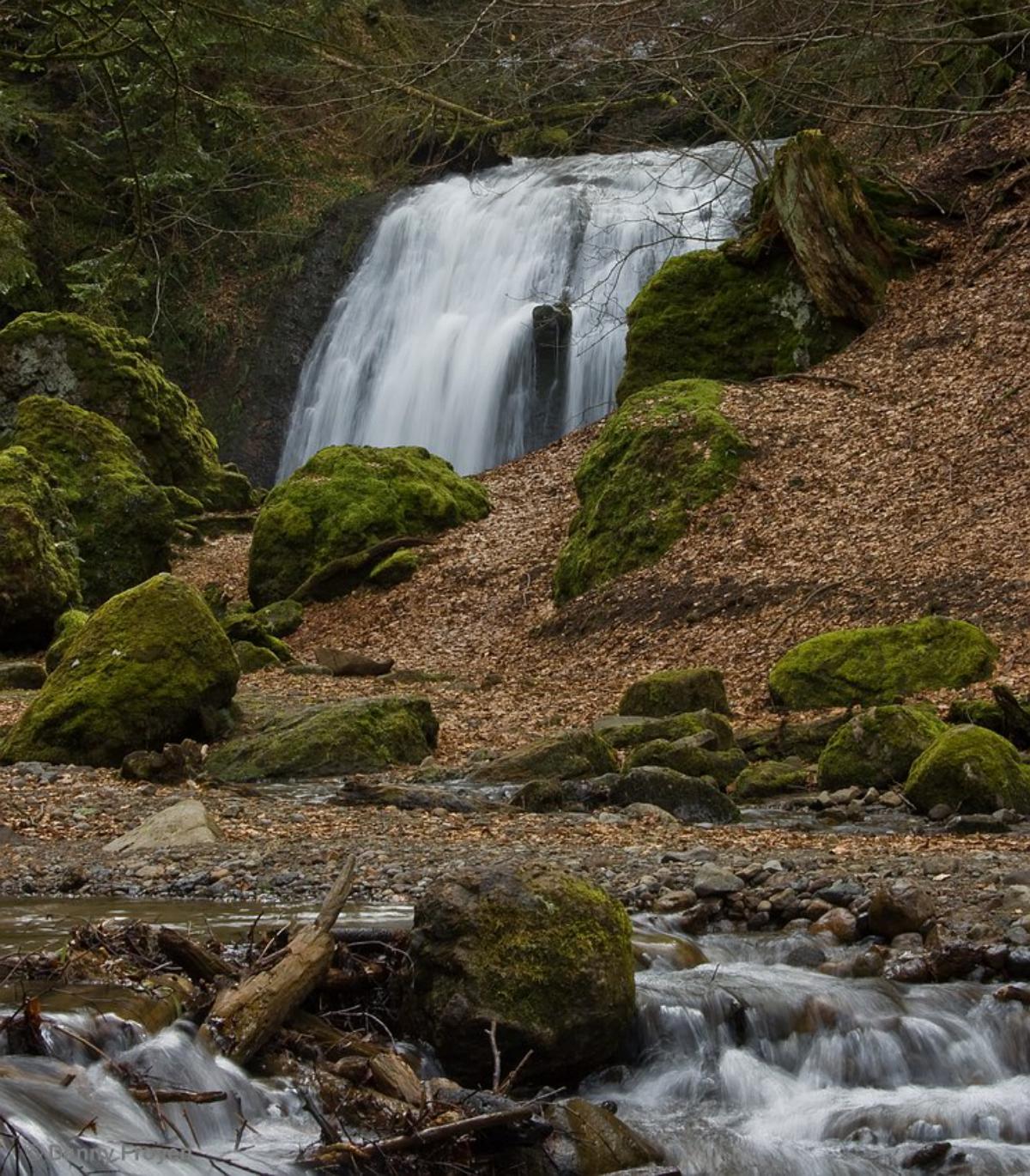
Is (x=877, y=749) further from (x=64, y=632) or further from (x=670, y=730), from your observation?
(x=64, y=632)

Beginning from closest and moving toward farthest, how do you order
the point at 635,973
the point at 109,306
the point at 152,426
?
the point at 635,973 < the point at 109,306 < the point at 152,426

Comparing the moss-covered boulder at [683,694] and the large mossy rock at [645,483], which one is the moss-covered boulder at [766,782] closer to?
the moss-covered boulder at [683,694]

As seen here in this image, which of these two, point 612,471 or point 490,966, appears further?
point 612,471

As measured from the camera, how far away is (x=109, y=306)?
27.6 ft

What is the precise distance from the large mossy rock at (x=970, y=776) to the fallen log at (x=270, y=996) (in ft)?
14.6

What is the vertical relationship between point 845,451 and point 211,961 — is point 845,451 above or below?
above

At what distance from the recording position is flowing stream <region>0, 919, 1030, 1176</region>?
11.5 ft

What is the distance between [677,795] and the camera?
8047mm

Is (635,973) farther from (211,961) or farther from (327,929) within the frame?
(211,961)

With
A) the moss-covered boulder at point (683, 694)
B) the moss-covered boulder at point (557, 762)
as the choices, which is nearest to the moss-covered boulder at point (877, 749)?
the moss-covered boulder at point (557, 762)

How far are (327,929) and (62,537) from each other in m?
13.3

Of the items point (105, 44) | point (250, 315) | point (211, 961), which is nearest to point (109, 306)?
point (105, 44)

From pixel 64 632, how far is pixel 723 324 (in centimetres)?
889

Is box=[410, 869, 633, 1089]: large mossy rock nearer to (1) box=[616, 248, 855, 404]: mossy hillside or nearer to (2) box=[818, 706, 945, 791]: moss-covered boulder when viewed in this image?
(2) box=[818, 706, 945, 791]: moss-covered boulder
